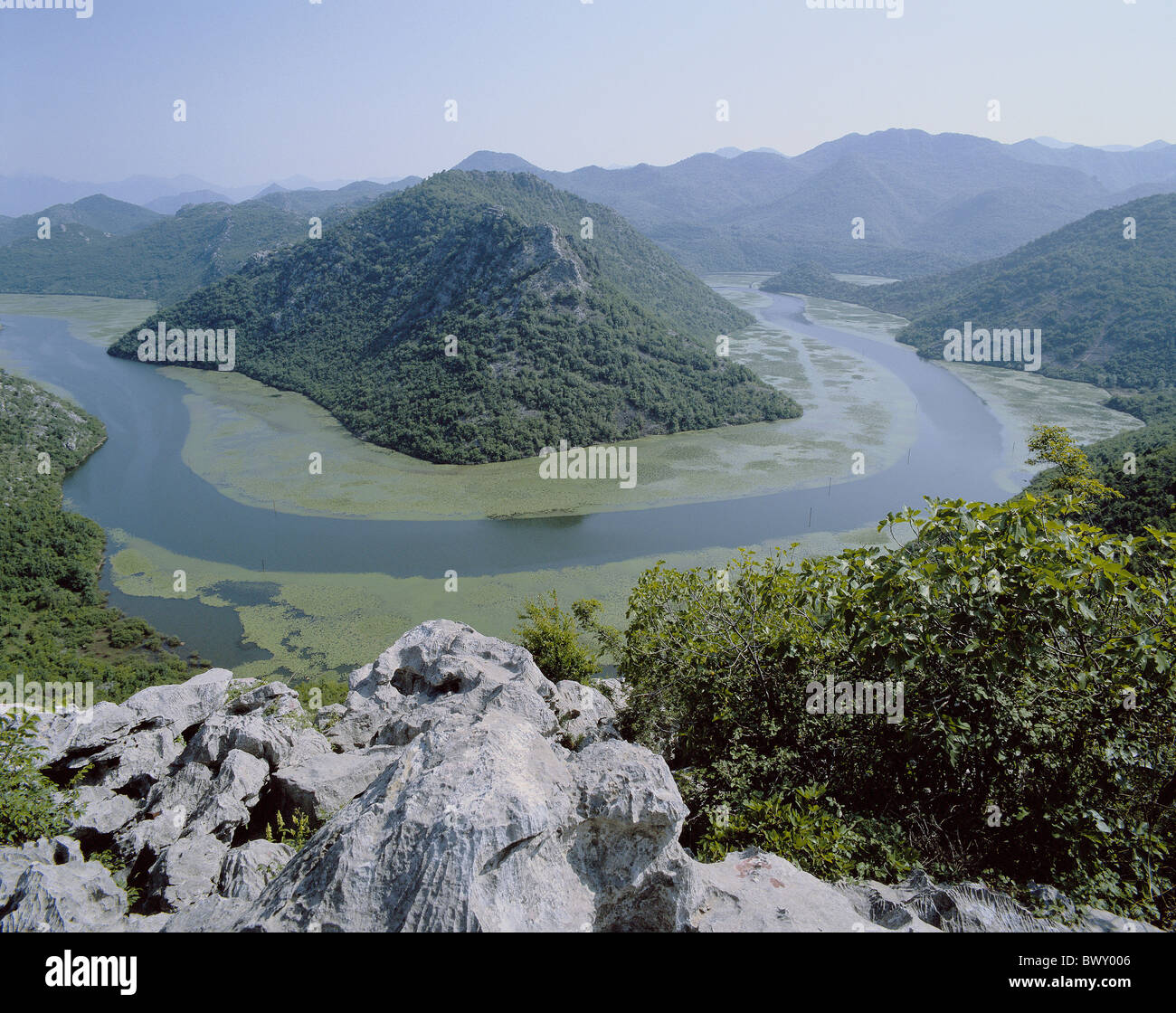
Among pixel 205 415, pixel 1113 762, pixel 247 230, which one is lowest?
pixel 1113 762

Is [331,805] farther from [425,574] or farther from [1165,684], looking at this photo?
[425,574]

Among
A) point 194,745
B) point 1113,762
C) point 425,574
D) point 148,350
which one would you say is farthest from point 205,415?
point 1113,762

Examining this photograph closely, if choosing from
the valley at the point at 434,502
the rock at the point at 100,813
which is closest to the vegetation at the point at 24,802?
the rock at the point at 100,813

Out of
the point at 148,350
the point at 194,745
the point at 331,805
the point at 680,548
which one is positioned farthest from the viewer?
the point at 148,350

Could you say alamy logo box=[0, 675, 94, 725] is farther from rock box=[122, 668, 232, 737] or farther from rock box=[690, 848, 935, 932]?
rock box=[690, 848, 935, 932]

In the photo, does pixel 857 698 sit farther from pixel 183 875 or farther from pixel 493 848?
pixel 183 875

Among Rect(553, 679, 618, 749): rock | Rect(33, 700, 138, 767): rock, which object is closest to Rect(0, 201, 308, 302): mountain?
Rect(33, 700, 138, 767): rock

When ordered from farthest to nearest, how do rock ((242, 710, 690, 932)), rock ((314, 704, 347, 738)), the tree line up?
1. the tree
2. rock ((314, 704, 347, 738))
3. rock ((242, 710, 690, 932))
